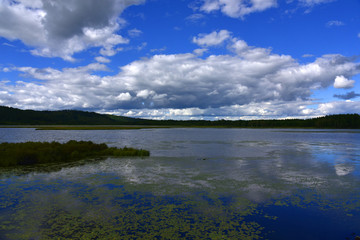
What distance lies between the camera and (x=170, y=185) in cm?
1842

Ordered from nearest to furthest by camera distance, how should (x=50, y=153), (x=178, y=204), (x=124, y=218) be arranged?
(x=124, y=218) → (x=178, y=204) → (x=50, y=153)

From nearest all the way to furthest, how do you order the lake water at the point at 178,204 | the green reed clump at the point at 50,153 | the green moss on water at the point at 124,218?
the green moss on water at the point at 124,218
the lake water at the point at 178,204
the green reed clump at the point at 50,153

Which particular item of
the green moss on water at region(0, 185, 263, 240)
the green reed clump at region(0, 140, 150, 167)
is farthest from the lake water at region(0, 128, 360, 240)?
the green reed clump at region(0, 140, 150, 167)

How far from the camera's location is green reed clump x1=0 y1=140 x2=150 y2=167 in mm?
27625

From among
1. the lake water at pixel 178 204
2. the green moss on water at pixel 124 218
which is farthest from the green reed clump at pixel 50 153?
the green moss on water at pixel 124 218

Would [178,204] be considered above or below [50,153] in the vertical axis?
below

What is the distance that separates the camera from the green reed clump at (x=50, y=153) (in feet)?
90.6

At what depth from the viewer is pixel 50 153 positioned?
30.5m

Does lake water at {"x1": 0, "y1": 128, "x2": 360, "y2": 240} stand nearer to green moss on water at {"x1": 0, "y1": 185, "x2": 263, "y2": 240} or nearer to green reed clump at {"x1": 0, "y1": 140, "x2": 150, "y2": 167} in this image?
green moss on water at {"x1": 0, "y1": 185, "x2": 263, "y2": 240}

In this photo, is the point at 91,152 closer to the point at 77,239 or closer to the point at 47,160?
the point at 47,160

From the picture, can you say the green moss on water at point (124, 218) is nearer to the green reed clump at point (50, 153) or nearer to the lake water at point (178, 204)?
the lake water at point (178, 204)

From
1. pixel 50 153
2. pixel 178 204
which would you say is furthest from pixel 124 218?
pixel 50 153

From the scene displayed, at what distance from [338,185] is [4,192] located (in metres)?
24.6

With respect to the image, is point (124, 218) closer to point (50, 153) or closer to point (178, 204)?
point (178, 204)
